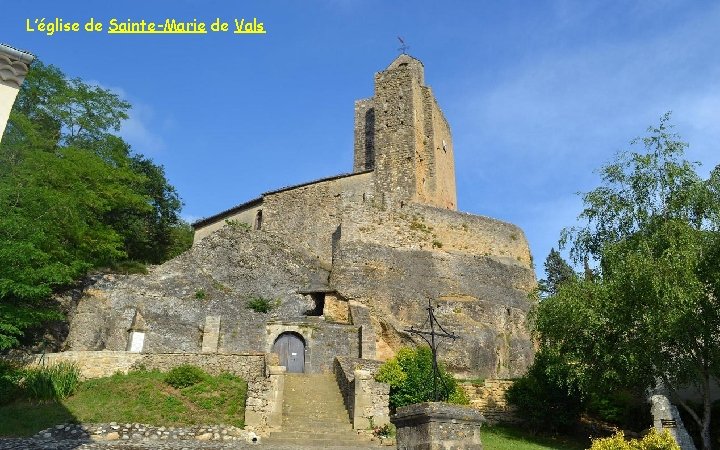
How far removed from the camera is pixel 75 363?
19.4 metres

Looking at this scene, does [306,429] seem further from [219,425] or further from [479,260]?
[479,260]

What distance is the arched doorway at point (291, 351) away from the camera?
23.1 meters

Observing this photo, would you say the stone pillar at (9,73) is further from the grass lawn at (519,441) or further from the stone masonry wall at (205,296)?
the stone masonry wall at (205,296)

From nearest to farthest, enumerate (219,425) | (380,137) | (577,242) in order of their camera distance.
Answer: (219,425) < (577,242) < (380,137)

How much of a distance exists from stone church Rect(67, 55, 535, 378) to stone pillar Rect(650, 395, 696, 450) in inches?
377

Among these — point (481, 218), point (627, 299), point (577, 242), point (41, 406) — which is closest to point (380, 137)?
point (481, 218)

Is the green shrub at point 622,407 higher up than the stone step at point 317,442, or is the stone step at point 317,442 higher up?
the green shrub at point 622,407

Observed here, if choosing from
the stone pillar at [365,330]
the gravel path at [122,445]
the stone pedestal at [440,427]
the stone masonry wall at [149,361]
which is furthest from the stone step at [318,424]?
the stone pedestal at [440,427]

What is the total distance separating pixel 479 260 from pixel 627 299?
Answer: 16352 millimetres

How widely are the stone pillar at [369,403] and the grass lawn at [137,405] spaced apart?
11.3 feet

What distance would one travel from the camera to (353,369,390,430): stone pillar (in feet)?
56.9

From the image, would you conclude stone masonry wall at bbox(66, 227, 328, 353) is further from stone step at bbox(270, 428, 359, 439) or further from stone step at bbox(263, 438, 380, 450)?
stone step at bbox(263, 438, 380, 450)

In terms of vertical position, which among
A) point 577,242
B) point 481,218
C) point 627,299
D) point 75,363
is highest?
point 481,218

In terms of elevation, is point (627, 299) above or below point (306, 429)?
above
